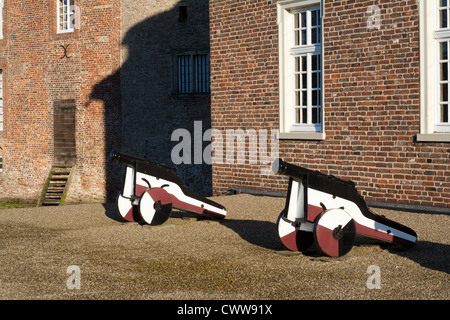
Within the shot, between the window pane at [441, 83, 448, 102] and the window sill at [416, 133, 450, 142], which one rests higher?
the window pane at [441, 83, 448, 102]

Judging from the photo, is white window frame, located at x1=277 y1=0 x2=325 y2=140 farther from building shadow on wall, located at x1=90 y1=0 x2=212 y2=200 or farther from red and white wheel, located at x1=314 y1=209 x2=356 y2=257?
building shadow on wall, located at x1=90 y1=0 x2=212 y2=200

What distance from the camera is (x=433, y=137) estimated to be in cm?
1036

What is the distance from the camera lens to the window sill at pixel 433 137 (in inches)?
402

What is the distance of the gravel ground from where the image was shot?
18.9 ft

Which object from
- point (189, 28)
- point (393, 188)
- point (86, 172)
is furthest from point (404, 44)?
point (86, 172)

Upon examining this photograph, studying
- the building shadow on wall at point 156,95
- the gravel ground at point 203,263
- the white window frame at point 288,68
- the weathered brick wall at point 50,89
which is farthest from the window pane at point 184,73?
the gravel ground at point 203,263

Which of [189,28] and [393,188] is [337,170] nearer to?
[393,188]

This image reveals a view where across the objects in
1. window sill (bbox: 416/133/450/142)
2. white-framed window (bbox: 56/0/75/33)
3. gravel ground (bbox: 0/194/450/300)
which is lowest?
gravel ground (bbox: 0/194/450/300)

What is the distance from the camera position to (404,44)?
420 inches

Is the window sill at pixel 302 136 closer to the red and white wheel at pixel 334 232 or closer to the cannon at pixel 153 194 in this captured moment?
the cannon at pixel 153 194

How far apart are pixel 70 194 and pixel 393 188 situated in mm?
13266

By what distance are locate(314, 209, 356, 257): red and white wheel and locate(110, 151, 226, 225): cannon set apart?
3.11 metres

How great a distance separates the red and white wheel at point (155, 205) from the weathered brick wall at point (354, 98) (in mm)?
3595

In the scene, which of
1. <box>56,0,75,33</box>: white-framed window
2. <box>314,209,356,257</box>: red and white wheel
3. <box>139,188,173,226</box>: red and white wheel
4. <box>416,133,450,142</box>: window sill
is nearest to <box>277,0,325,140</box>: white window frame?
<box>416,133,450,142</box>: window sill
